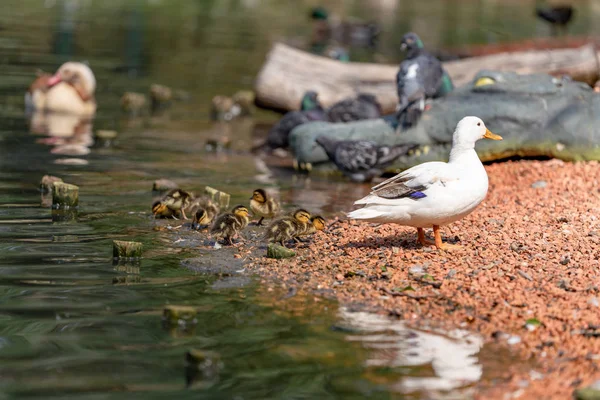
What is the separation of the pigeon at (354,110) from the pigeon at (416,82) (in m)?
1.43

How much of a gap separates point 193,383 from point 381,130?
7.56 meters

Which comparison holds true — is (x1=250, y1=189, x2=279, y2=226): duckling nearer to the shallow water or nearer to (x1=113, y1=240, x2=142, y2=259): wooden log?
the shallow water

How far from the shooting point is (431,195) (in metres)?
7.22

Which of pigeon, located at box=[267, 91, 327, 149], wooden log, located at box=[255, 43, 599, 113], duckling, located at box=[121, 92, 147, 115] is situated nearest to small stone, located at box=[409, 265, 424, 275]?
pigeon, located at box=[267, 91, 327, 149]

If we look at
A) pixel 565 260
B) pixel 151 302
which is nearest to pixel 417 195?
pixel 565 260

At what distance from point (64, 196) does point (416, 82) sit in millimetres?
5010

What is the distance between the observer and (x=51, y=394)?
4961 mm

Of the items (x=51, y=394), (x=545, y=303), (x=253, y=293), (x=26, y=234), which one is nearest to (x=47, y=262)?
(x=26, y=234)

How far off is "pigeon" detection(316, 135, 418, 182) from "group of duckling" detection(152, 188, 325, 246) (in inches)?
94.3

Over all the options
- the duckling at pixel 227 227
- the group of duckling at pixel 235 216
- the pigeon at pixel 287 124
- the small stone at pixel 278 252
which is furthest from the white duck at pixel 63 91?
the small stone at pixel 278 252

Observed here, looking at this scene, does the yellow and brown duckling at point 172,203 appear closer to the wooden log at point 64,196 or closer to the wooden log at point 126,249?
the wooden log at point 64,196

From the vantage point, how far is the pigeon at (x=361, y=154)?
11883 mm

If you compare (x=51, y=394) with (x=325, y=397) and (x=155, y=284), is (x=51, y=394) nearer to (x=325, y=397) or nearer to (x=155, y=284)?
(x=325, y=397)

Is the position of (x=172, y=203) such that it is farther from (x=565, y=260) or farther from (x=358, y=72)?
(x=358, y=72)
